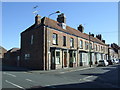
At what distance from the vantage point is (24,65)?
3014 centimetres

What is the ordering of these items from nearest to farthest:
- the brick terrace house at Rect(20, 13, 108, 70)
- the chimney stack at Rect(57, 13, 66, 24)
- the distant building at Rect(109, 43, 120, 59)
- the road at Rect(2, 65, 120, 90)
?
the road at Rect(2, 65, 120, 90) → the brick terrace house at Rect(20, 13, 108, 70) → the chimney stack at Rect(57, 13, 66, 24) → the distant building at Rect(109, 43, 120, 59)

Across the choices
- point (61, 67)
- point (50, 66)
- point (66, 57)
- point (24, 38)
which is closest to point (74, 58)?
point (66, 57)

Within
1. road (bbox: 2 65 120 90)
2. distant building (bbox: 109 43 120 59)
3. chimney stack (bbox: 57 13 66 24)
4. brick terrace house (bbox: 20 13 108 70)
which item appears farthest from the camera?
distant building (bbox: 109 43 120 59)

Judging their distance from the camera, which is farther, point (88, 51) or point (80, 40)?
point (88, 51)

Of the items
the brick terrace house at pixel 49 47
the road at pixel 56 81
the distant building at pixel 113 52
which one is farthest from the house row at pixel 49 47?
the distant building at pixel 113 52

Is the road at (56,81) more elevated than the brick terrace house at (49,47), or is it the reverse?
the brick terrace house at (49,47)

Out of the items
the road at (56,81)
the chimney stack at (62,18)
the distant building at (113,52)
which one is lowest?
the road at (56,81)

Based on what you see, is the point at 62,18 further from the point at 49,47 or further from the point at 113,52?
the point at 113,52

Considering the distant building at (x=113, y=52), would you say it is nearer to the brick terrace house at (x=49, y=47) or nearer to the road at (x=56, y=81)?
the brick terrace house at (x=49, y=47)

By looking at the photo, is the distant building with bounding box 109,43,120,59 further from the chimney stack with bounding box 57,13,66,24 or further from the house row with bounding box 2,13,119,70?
the chimney stack with bounding box 57,13,66,24

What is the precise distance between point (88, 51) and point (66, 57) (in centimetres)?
1196

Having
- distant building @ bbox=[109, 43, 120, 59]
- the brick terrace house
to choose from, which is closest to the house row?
the brick terrace house

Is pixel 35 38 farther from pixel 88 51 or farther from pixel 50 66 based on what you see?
pixel 88 51

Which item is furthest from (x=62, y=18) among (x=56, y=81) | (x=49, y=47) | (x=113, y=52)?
(x=113, y=52)
